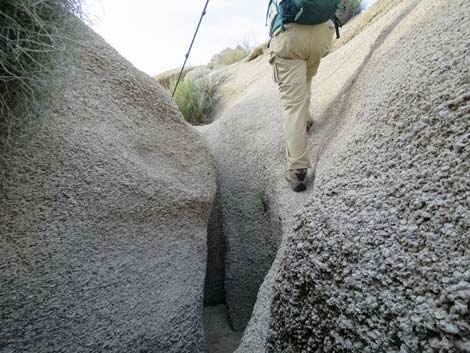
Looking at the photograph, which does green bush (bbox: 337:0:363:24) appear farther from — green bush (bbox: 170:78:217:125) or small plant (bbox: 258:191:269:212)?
small plant (bbox: 258:191:269:212)

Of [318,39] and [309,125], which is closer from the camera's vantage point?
[318,39]

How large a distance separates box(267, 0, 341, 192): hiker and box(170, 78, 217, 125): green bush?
12.1 ft

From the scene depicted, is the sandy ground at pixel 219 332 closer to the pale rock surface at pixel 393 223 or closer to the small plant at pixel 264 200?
the small plant at pixel 264 200

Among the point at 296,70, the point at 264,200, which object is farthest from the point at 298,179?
the point at 296,70

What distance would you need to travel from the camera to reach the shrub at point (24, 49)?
141 centimetres

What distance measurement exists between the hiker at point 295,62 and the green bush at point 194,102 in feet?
12.1

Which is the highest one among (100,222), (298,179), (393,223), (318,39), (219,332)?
(318,39)

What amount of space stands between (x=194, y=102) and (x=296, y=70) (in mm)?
3985

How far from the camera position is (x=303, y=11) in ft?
7.57

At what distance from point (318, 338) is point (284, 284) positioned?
31cm

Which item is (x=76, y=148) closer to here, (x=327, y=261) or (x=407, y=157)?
(x=327, y=261)

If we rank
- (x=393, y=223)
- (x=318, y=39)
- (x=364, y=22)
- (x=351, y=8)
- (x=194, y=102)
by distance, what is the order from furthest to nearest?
(x=351, y=8)
(x=194, y=102)
(x=364, y=22)
(x=318, y=39)
(x=393, y=223)

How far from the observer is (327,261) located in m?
1.43

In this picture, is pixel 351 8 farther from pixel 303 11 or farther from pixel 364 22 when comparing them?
pixel 303 11
